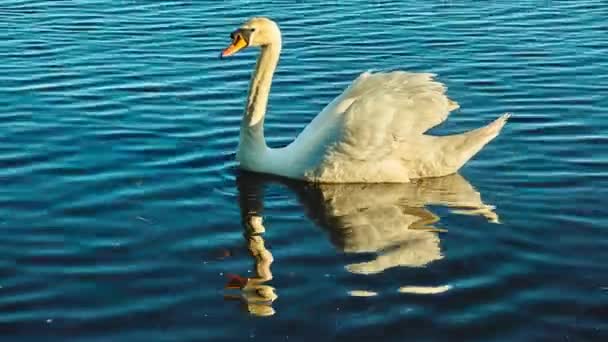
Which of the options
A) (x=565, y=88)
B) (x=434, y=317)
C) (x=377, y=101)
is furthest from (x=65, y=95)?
(x=434, y=317)

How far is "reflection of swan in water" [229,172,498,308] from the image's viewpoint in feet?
29.8

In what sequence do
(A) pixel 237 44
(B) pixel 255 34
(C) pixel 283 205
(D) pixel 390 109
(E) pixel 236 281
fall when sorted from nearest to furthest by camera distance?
(E) pixel 236 281
(C) pixel 283 205
(D) pixel 390 109
(B) pixel 255 34
(A) pixel 237 44

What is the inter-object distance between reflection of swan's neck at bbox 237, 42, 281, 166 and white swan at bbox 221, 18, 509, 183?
0.01 m

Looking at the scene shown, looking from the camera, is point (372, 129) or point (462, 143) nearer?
point (372, 129)

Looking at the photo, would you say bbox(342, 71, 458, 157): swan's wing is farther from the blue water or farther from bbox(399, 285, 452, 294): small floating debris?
bbox(399, 285, 452, 294): small floating debris

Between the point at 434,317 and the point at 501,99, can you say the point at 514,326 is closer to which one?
the point at 434,317

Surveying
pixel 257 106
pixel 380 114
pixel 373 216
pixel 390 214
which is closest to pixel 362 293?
pixel 373 216

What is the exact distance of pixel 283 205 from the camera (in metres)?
10.7

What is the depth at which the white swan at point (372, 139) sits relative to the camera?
431 inches

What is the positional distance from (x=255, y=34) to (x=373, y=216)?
98.6 inches

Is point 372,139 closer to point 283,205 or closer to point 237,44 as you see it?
point 283,205

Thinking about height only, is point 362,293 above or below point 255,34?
below

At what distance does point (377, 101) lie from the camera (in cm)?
1098

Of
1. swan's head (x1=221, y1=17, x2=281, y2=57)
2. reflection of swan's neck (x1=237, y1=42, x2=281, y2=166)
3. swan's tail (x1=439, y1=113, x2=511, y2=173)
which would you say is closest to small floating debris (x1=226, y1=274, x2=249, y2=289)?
reflection of swan's neck (x1=237, y1=42, x2=281, y2=166)
